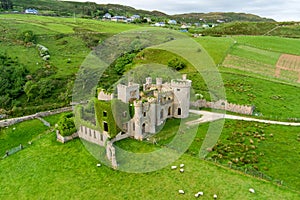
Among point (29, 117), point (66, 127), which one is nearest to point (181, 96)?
point (66, 127)

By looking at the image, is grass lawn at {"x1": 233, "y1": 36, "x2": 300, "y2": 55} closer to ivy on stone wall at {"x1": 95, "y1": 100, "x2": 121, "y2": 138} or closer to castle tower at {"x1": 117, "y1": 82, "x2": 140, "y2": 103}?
castle tower at {"x1": 117, "y1": 82, "x2": 140, "y2": 103}

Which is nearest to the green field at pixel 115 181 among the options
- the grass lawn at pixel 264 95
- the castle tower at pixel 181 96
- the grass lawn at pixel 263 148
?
the grass lawn at pixel 263 148

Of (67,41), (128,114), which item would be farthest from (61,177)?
(67,41)

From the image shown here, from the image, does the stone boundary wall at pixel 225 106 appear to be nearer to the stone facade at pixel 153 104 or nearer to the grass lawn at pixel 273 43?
the stone facade at pixel 153 104

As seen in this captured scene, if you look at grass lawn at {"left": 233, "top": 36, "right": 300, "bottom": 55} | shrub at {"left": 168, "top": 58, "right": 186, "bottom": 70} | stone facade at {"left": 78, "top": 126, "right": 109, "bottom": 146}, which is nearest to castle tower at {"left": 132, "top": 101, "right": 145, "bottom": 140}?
stone facade at {"left": 78, "top": 126, "right": 109, "bottom": 146}

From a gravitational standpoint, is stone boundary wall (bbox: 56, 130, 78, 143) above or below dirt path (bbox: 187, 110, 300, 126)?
below
